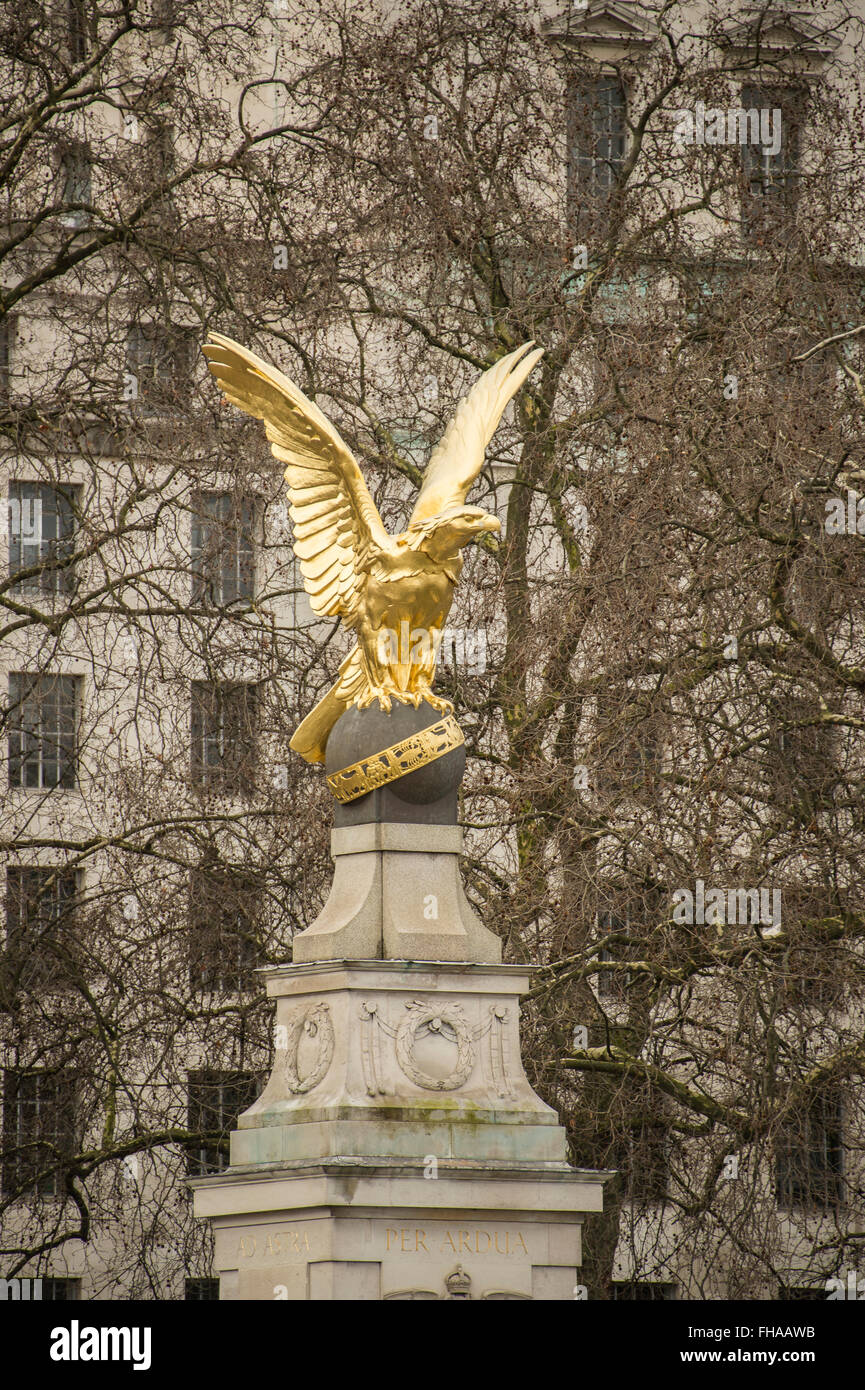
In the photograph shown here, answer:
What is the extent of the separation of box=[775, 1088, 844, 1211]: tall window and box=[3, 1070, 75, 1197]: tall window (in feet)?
16.7

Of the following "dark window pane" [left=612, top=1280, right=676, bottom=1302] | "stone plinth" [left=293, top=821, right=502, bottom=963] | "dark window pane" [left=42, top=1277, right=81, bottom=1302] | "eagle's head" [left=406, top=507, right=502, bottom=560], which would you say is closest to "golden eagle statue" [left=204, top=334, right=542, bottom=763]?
"eagle's head" [left=406, top=507, right=502, bottom=560]

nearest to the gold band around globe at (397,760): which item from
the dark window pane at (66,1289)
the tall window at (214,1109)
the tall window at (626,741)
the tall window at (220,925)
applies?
the tall window at (626,741)

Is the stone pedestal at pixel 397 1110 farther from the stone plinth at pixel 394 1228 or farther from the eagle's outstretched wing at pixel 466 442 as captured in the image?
the eagle's outstretched wing at pixel 466 442

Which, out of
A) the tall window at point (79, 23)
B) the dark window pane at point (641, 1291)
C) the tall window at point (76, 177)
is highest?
the tall window at point (79, 23)

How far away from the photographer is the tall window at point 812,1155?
1791cm

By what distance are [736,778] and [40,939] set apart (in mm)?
5063

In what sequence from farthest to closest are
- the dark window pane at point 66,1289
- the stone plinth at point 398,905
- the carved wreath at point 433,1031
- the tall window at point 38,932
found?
the dark window pane at point 66,1289, the tall window at point 38,932, the stone plinth at point 398,905, the carved wreath at point 433,1031

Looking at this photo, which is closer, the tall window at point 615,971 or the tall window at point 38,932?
the tall window at point 38,932

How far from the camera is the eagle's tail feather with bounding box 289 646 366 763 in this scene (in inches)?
579

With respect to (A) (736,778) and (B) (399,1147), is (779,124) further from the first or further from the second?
(B) (399,1147)

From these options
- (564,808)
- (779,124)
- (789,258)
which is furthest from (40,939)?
(779,124)

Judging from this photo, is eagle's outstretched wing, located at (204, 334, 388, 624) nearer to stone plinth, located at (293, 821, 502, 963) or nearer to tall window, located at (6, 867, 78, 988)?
stone plinth, located at (293, 821, 502, 963)

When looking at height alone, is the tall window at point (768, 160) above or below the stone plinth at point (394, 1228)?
above

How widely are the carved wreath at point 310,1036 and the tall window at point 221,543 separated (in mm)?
6005
